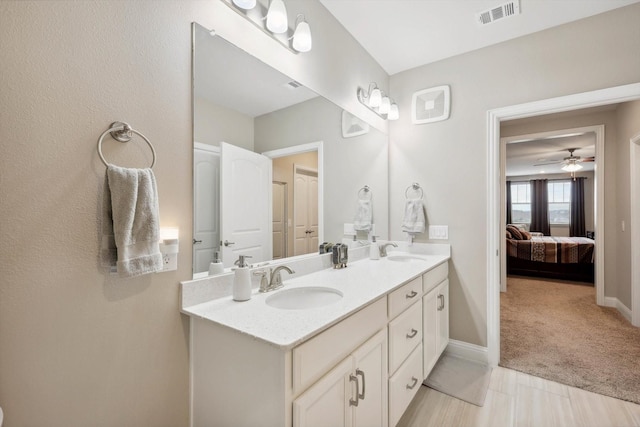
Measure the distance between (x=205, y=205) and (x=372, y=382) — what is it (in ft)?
3.41

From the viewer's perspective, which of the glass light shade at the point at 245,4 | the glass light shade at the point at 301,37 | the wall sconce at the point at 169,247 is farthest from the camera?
the glass light shade at the point at 301,37

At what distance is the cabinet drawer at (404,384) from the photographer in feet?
4.68

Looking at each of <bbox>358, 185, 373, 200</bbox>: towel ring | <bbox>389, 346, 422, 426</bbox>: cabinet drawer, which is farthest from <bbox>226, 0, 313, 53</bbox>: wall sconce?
<bbox>389, 346, 422, 426</bbox>: cabinet drawer

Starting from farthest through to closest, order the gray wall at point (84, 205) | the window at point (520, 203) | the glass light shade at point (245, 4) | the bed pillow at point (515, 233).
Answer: the window at point (520, 203) → the bed pillow at point (515, 233) → the glass light shade at point (245, 4) → the gray wall at point (84, 205)

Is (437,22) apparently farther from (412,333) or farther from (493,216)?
(412,333)

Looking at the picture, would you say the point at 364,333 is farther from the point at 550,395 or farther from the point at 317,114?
the point at 550,395

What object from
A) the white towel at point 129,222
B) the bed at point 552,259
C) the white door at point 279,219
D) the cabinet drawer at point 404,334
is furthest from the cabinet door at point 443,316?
the bed at point 552,259

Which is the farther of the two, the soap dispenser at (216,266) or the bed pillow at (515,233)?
the bed pillow at (515,233)

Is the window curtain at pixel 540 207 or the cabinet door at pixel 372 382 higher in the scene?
the window curtain at pixel 540 207

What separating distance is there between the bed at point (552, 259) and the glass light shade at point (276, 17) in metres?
5.46

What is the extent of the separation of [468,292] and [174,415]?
2.18 meters

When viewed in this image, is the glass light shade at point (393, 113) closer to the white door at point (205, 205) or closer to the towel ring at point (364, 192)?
the towel ring at point (364, 192)

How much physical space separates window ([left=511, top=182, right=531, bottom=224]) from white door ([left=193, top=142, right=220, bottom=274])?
10358mm

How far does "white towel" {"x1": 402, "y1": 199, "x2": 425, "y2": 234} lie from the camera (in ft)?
8.21
